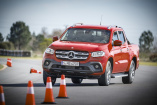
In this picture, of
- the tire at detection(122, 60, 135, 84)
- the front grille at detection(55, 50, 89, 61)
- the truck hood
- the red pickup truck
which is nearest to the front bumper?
the red pickup truck

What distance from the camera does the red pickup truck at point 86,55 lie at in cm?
1430

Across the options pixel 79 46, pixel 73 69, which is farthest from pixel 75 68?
pixel 79 46

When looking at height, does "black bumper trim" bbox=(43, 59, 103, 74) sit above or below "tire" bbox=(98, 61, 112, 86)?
above

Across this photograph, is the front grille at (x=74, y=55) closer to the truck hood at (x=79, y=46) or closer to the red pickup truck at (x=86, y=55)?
the red pickup truck at (x=86, y=55)

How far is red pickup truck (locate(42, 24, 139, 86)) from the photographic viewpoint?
14.3 m

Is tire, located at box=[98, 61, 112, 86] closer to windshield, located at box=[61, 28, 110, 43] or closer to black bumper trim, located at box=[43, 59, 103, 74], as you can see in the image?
black bumper trim, located at box=[43, 59, 103, 74]

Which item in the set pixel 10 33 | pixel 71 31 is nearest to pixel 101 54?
pixel 71 31

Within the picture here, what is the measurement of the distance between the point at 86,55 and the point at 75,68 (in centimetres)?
55

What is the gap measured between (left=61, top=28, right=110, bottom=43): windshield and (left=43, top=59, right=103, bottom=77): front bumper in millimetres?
1350

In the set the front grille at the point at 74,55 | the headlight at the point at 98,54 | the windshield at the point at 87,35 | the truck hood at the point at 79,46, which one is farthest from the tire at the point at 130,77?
the front grille at the point at 74,55

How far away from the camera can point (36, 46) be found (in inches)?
6206

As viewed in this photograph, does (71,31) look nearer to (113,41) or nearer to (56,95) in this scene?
(113,41)

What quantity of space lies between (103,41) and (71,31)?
4.37ft

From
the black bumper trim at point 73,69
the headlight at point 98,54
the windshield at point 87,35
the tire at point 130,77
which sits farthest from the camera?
the tire at point 130,77
